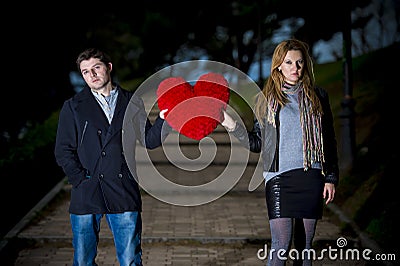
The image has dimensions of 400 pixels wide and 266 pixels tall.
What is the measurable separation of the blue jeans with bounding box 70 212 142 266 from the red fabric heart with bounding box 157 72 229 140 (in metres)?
0.91

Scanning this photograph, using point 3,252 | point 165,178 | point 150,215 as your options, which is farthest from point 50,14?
Result: point 3,252

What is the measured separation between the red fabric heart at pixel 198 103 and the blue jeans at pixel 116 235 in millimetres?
908

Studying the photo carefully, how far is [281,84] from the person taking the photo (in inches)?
193

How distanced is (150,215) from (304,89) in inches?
208

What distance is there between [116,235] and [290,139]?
1.44 metres

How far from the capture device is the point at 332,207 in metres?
9.90

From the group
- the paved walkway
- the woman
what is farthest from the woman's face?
the paved walkway

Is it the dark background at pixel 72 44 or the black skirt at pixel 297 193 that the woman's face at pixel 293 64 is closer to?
the black skirt at pixel 297 193

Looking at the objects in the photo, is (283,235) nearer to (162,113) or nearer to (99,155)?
(162,113)

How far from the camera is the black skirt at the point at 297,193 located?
4.88m

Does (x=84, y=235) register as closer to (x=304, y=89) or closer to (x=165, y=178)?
(x=304, y=89)

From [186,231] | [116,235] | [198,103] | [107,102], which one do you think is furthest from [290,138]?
[186,231]

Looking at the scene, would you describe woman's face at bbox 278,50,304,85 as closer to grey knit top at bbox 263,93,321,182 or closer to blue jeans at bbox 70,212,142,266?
grey knit top at bbox 263,93,321,182

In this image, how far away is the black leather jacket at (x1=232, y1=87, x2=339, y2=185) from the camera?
4832 mm
